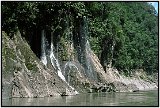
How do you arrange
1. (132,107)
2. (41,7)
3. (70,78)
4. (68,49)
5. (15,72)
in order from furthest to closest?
(68,49)
(70,78)
(41,7)
(15,72)
(132,107)

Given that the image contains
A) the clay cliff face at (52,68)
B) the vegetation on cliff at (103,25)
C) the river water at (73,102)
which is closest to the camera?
the river water at (73,102)

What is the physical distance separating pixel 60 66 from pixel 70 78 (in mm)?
1217

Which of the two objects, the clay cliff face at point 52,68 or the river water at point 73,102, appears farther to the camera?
the clay cliff face at point 52,68

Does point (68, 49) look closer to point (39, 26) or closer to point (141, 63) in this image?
point (39, 26)

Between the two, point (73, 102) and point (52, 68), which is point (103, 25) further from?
point (73, 102)

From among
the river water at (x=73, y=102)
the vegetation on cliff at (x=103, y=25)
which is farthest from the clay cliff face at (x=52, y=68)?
the river water at (x=73, y=102)

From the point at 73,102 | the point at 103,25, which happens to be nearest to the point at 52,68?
the point at 73,102

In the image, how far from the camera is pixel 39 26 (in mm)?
27344

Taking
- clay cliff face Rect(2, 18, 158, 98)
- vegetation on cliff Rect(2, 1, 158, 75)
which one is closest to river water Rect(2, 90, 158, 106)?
clay cliff face Rect(2, 18, 158, 98)

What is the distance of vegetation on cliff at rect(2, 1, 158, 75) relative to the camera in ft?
78.6

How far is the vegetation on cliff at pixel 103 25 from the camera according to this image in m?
24.0

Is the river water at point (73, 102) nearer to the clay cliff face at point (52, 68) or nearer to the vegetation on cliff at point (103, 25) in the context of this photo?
the clay cliff face at point (52, 68)

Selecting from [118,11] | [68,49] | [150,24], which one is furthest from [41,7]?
[150,24]

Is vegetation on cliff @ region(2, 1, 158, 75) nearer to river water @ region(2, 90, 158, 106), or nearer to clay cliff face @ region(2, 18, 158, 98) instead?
clay cliff face @ region(2, 18, 158, 98)
